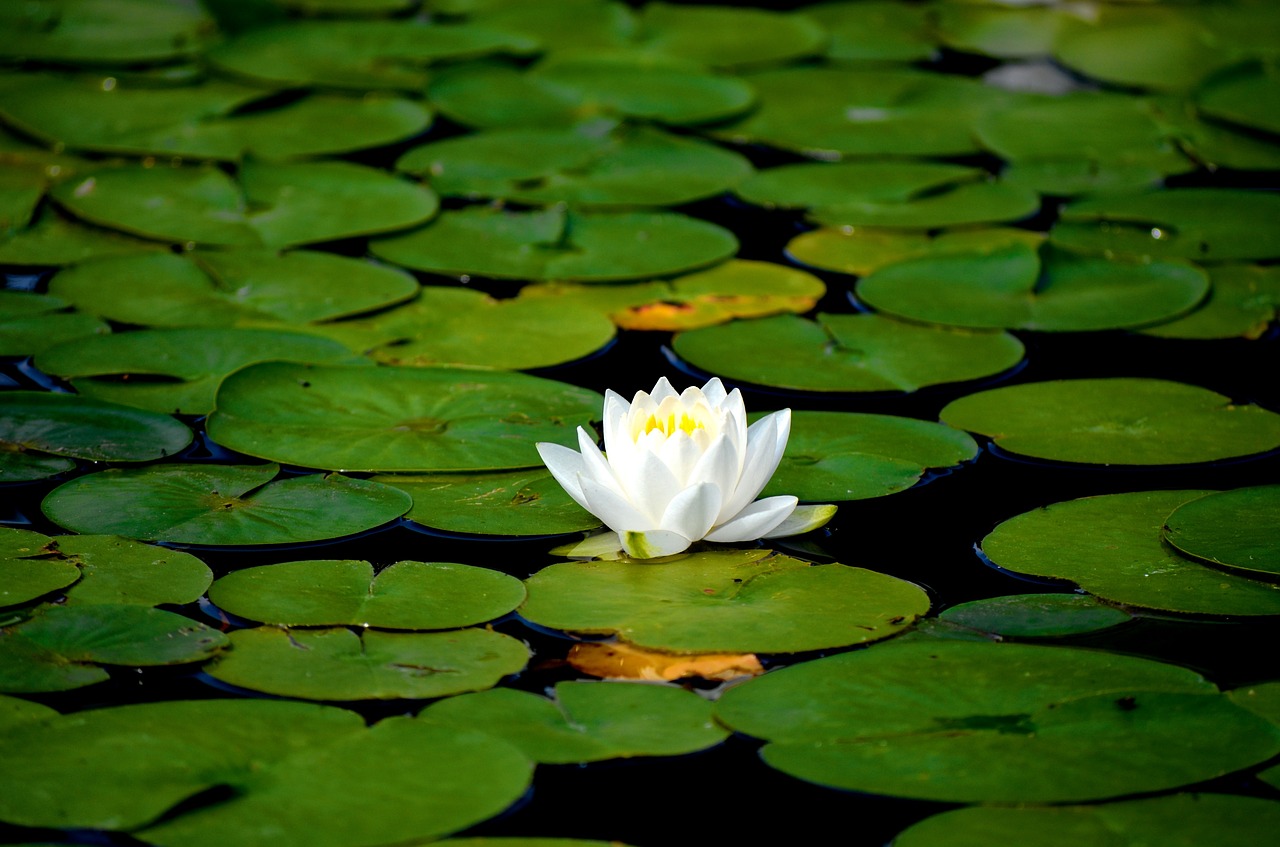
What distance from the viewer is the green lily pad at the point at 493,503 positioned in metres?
2.43

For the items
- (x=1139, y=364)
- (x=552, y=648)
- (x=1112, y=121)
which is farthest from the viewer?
(x=1112, y=121)

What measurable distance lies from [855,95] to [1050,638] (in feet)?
11.0

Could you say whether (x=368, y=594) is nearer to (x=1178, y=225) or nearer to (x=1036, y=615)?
(x=1036, y=615)

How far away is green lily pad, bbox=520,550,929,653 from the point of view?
211cm

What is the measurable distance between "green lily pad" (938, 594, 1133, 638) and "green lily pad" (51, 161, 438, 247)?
7.52 ft

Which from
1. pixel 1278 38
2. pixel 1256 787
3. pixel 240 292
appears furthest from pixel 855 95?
pixel 1256 787

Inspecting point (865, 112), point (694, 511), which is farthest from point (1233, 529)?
point (865, 112)

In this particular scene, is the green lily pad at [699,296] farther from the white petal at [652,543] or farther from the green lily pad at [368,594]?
the green lily pad at [368,594]

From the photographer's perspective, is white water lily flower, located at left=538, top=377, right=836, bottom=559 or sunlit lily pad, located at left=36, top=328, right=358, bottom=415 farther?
sunlit lily pad, located at left=36, top=328, right=358, bottom=415

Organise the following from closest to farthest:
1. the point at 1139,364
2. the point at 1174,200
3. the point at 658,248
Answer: the point at 1139,364 → the point at 658,248 → the point at 1174,200

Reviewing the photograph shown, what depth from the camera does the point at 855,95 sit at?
16.6 ft

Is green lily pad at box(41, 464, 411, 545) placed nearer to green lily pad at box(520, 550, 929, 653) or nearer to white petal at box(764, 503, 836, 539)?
green lily pad at box(520, 550, 929, 653)

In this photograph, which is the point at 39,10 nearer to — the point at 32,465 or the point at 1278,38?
the point at 32,465

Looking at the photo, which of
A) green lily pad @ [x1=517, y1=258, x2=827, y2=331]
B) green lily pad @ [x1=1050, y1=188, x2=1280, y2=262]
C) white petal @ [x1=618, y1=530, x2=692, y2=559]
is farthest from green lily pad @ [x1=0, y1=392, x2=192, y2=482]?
green lily pad @ [x1=1050, y1=188, x2=1280, y2=262]
